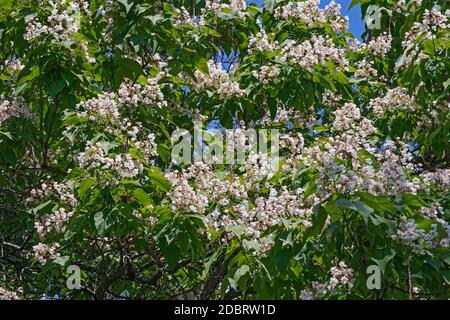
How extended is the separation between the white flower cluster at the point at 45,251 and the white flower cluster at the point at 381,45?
2.83 m

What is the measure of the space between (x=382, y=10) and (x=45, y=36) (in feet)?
8.50

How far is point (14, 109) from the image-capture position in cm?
459

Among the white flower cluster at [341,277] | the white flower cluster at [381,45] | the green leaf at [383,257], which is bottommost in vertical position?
the white flower cluster at [341,277]

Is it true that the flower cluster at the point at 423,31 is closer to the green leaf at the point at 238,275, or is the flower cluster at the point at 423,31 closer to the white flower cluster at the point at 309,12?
the white flower cluster at the point at 309,12

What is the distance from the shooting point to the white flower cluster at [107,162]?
3.84 metres

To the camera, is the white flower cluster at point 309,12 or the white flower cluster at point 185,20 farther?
the white flower cluster at point 309,12

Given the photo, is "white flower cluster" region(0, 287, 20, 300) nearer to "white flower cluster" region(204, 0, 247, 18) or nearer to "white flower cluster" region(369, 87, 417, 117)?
"white flower cluster" region(204, 0, 247, 18)

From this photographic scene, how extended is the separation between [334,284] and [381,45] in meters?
Result: 2.77

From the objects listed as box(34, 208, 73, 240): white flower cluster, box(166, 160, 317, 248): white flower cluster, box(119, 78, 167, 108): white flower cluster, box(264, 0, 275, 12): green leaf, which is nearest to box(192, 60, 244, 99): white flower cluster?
box(119, 78, 167, 108): white flower cluster

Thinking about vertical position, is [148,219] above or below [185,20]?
below

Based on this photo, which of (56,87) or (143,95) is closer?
(56,87)

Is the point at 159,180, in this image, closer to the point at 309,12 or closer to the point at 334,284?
the point at 334,284

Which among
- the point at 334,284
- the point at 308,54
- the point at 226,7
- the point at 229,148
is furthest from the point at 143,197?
the point at 226,7

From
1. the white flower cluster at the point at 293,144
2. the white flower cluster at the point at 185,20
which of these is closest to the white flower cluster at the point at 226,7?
the white flower cluster at the point at 185,20
